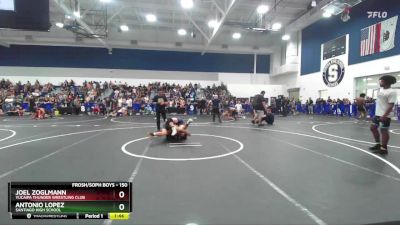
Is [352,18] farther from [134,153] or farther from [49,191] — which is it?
[49,191]

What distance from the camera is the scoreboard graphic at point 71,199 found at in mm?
2281

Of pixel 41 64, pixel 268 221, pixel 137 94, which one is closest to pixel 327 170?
pixel 268 221

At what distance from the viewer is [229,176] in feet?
14.0

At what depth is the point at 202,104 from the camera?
22.1 meters

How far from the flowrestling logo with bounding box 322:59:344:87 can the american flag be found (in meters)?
2.38

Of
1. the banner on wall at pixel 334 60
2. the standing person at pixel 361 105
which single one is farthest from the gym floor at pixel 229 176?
the banner on wall at pixel 334 60

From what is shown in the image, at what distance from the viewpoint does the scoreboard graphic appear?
2.28m

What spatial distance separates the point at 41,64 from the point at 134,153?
2687 centimetres

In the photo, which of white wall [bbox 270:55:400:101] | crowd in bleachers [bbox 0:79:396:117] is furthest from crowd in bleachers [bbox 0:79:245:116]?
white wall [bbox 270:55:400:101]

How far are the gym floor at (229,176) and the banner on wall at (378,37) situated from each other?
492 inches

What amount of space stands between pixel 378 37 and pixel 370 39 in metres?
0.67

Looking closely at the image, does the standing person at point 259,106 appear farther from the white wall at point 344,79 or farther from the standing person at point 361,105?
the white wall at point 344,79

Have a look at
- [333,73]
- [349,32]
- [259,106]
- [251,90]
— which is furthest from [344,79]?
[259,106]

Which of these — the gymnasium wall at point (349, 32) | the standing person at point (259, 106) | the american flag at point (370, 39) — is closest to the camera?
the standing person at point (259, 106)
